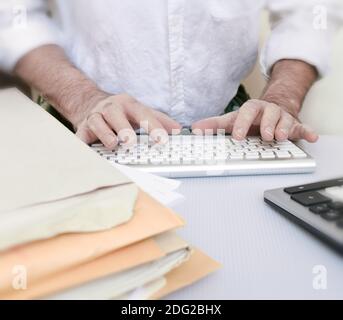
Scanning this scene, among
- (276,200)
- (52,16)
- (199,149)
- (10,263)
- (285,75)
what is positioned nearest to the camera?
(10,263)

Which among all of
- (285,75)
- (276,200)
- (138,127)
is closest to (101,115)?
(138,127)

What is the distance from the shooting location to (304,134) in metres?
0.62

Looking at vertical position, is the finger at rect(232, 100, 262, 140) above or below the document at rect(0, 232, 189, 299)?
below

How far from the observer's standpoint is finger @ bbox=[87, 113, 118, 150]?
0.56 metres

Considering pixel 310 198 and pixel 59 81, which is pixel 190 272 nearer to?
pixel 310 198

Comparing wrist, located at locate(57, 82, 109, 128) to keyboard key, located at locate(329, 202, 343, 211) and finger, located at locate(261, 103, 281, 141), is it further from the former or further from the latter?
keyboard key, located at locate(329, 202, 343, 211)

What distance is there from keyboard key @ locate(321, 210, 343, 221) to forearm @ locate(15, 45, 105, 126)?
1.34 ft

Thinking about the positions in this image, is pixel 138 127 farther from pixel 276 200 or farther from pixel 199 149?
pixel 276 200

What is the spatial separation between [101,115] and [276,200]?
261 millimetres

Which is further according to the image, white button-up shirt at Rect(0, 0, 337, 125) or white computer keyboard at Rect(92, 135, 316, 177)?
white button-up shirt at Rect(0, 0, 337, 125)

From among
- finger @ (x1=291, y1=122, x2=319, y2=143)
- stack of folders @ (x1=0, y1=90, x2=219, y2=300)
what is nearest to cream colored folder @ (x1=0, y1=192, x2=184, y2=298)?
stack of folders @ (x1=0, y1=90, x2=219, y2=300)

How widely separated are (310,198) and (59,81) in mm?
516

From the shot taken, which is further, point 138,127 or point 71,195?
point 138,127
